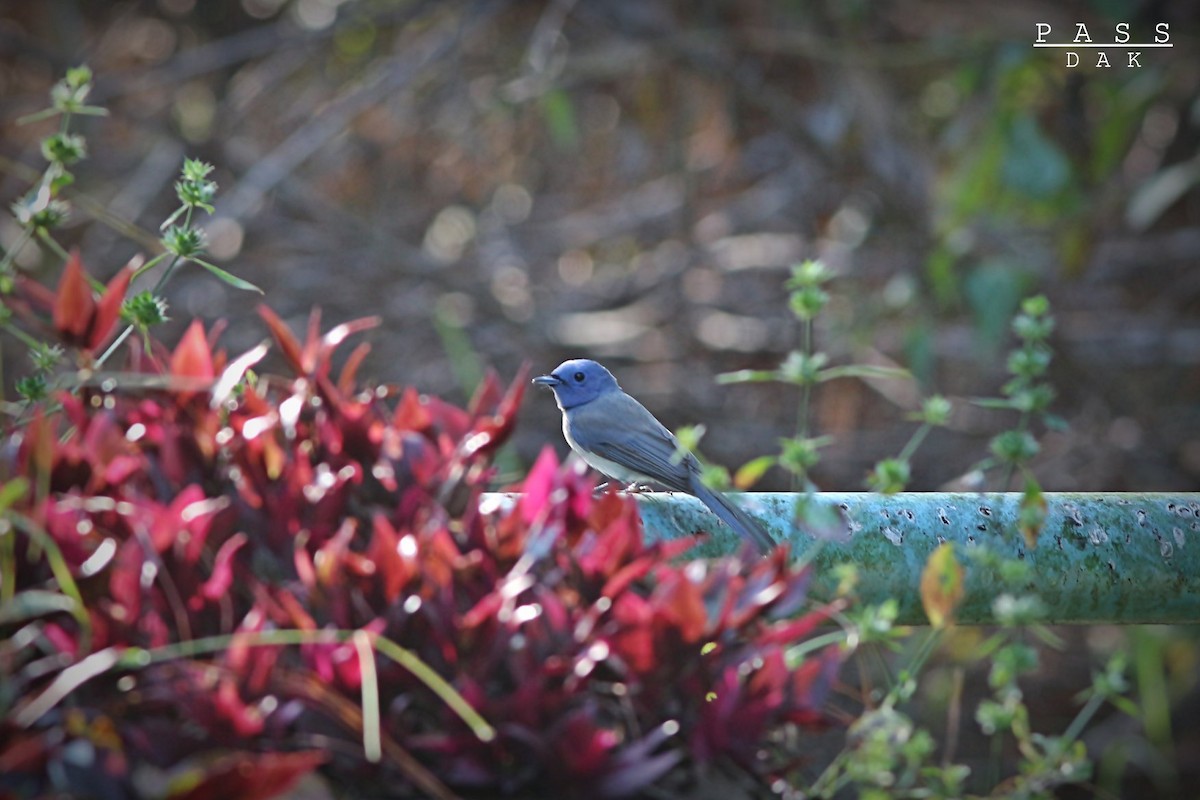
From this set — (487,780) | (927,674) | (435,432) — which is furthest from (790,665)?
(927,674)

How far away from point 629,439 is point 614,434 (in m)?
0.06

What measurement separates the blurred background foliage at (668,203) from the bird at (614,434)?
68.4 inches

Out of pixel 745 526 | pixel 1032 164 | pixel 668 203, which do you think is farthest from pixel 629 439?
pixel 668 203

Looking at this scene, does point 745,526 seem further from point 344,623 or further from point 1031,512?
point 344,623

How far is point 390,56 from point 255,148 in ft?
2.62

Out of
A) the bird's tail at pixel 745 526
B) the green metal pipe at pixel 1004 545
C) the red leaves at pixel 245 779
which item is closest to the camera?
the red leaves at pixel 245 779

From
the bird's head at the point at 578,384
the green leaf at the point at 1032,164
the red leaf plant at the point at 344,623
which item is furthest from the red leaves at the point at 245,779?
the green leaf at the point at 1032,164

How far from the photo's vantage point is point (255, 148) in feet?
22.0

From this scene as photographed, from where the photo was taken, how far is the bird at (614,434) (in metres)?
3.44

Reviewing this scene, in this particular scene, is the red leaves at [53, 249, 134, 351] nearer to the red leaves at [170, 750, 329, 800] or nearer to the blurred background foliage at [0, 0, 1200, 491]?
the red leaves at [170, 750, 329, 800]

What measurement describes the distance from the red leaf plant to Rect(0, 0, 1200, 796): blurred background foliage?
372 cm

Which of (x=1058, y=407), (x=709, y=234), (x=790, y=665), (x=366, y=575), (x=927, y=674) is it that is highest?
(x=366, y=575)

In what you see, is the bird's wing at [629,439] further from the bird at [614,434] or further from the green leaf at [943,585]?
the green leaf at [943,585]

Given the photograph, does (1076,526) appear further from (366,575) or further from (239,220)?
(239,220)
